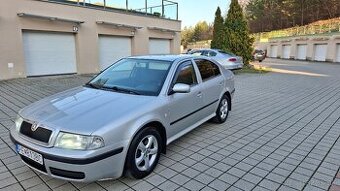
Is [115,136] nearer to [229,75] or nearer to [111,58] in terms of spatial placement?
[229,75]

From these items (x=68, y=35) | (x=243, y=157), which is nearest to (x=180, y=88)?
(x=243, y=157)

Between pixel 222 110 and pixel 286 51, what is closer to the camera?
pixel 222 110

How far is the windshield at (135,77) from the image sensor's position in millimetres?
3725

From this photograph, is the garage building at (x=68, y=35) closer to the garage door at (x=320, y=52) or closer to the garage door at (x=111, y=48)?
the garage door at (x=111, y=48)

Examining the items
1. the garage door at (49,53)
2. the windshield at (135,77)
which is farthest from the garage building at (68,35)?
the windshield at (135,77)

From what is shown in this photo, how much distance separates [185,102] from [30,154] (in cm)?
220

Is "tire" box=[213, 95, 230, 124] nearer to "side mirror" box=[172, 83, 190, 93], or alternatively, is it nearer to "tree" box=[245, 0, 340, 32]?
"side mirror" box=[172, 83, 190, 93]

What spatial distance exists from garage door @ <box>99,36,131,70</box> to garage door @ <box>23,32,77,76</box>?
1.74 meters

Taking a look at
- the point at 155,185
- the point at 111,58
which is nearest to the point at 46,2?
the point at 111,58

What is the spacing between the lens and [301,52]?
3594cm

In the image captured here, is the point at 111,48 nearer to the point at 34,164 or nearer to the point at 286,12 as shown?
the point at 34,164

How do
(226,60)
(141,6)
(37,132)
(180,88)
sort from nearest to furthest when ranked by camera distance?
(37,132)
(180,88)
(226,60)
(141,6)

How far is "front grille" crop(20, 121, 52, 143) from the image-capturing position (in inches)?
109

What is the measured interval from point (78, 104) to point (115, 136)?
79 centimetres
